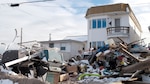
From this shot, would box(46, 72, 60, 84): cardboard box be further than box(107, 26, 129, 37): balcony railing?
No

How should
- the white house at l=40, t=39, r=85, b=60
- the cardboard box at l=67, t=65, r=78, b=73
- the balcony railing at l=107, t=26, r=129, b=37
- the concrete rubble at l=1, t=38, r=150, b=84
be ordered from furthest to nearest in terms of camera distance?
the white house at l=40, t=39, r=85, b=60, the balcony railing at l=107, t=26, r=129, b=37, the cardboard box at l=67, t=65, r=78, b=73, the concrete rubble at l=1, t=38, r=150, b=84

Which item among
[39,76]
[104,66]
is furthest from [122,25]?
[39,76]

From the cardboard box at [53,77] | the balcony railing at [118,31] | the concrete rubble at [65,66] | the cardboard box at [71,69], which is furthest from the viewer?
the balcony railing at [118,31]

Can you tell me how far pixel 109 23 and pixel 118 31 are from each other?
1.94m

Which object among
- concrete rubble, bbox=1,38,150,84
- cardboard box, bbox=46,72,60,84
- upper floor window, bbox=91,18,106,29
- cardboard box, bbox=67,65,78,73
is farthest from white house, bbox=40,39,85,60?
cardboard box, bbox=46,72,60,84

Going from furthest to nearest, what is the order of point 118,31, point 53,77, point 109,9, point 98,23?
point 98,23
point 109,9
point 118,31
point 53,77

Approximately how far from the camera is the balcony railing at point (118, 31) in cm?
3247

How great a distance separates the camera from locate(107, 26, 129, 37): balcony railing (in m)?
32.5

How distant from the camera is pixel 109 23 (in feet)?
111

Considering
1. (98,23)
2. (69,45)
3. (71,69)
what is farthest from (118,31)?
(71,69)

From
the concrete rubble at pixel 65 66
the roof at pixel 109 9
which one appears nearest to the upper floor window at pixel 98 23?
the roof at pixel 109 9

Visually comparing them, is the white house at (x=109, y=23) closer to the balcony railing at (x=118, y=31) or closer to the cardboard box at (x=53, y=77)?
the balcony railing at (x=118, y=31)

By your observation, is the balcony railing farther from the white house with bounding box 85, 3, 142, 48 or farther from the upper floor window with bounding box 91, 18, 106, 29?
the upper floor window with bounding box 91, 18, 106, 29

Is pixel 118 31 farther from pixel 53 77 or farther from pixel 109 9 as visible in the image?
pixel 53 77
